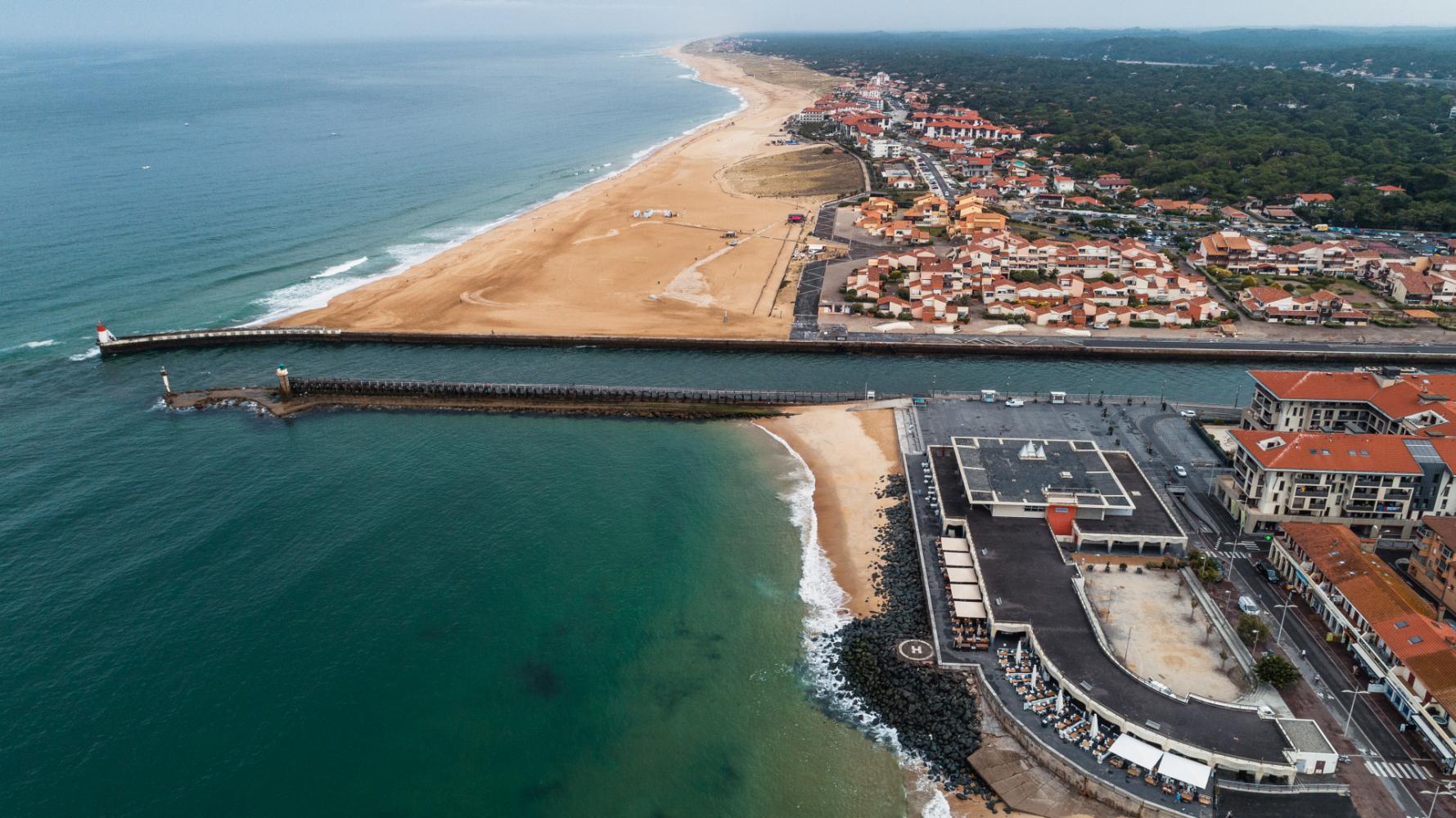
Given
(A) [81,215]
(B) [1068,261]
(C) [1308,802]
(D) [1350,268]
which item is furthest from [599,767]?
(A) [81,215]

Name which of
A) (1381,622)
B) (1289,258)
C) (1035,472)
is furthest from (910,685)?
(1289,258)

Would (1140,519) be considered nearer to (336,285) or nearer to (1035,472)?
(1035,472)

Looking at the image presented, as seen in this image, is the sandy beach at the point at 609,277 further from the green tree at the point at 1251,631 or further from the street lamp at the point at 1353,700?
the street lamp at the point at 1353,700

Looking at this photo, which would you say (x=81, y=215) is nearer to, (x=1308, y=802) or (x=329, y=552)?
(x=329, y=552)

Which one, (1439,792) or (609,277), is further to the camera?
(609,277)

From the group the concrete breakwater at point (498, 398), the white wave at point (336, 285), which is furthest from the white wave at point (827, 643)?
the white wave at point (336, 285)

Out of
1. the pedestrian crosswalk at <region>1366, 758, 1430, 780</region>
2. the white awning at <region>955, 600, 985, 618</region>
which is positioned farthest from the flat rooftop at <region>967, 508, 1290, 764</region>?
the pedestrian crosswalk at <region>1366, 758, 1430, 780</region>
